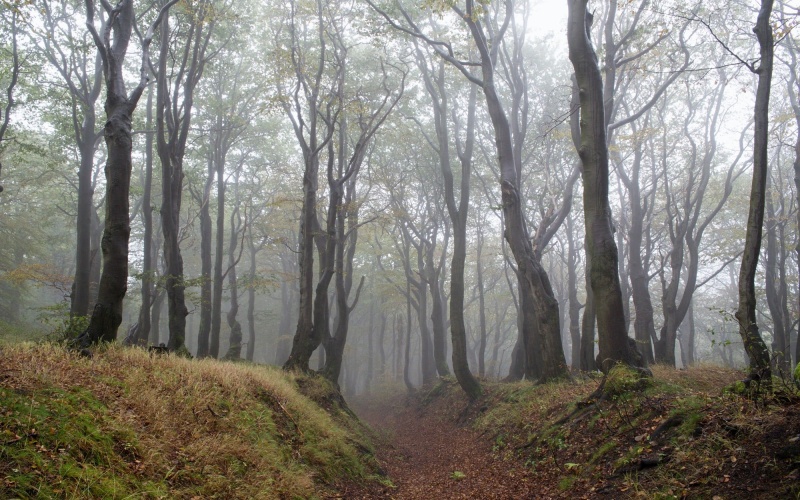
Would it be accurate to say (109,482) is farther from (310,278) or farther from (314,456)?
(310,278)

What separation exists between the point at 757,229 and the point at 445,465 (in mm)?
6615

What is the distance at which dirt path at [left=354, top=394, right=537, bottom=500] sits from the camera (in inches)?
252

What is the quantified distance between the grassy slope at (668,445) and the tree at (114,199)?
21.1 ft

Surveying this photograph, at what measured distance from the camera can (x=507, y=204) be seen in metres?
10.8

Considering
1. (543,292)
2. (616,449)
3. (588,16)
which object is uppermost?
(588,16)

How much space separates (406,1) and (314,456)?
13872 millimetres

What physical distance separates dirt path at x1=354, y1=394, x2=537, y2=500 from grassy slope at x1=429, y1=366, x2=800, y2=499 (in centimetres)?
36

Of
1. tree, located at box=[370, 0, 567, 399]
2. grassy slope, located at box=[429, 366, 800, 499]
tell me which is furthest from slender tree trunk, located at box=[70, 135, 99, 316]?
grassy slope, located at box=[429, 366, 800, 499]

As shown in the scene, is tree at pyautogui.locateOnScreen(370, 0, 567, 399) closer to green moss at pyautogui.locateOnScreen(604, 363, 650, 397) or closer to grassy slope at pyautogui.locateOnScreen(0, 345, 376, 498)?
green moss at pyautogui.locateOnScreen(604, 363, 650, 397)

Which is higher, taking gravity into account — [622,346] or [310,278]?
[310,278]

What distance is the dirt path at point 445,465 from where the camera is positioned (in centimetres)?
640

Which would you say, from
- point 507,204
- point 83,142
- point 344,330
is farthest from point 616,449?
point 83,142

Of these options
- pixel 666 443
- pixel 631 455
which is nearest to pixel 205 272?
pixel 631 455

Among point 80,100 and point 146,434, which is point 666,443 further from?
point 80,100
